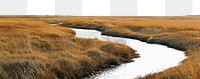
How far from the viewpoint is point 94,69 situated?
20.9 meters

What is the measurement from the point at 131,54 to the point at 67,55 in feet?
27.4

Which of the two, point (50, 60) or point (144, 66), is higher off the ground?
point (50, 60)

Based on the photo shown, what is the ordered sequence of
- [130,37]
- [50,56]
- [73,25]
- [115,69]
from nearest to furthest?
[50,56] → [115,69] → [130,37] → [73,25]

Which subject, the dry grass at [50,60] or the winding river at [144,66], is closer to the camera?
the dry grass at [50,60]

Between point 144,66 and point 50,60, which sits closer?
point 50,60

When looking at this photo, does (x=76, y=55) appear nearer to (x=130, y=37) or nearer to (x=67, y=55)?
(x=67, y=55)

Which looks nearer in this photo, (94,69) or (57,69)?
(57,69)

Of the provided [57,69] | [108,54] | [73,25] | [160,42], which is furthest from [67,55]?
[73,25]

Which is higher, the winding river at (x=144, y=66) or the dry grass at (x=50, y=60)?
the dry grass at (x=50, y=60)

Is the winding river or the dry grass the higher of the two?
the dry grass

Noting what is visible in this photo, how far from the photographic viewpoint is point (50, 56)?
2017cm

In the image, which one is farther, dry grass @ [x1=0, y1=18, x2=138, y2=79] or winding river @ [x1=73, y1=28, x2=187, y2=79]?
winding river @ [x1=73, y1=28, x2=187, y2=79]

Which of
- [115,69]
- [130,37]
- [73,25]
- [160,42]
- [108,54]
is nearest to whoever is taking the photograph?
[115,69]

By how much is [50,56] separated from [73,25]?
60158 mm
